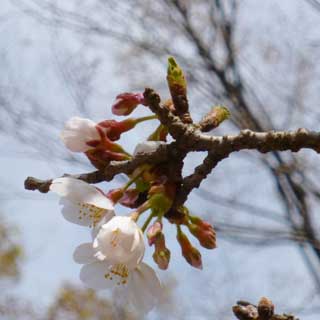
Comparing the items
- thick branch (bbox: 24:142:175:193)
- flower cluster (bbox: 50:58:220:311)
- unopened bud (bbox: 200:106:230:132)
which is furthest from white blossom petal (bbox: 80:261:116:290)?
unopened bud (bbox: 200:106:230:132)

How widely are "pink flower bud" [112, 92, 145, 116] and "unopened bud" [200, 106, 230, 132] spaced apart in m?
0.09

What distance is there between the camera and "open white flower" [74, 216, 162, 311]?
0.66m

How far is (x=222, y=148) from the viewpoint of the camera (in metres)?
0.66

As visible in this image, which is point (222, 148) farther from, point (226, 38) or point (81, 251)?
point (226, 38)

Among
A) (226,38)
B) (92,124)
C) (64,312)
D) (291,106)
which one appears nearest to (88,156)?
(92,124)

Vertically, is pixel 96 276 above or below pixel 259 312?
below

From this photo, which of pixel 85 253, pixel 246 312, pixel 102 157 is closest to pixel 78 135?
pixel 102 157

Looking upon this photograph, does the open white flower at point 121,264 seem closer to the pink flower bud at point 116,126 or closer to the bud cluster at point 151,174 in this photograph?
the bud cluster at point 151,174

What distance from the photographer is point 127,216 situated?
0.69 metres

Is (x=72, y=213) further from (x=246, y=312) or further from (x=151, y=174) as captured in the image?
(x=246, y=312)

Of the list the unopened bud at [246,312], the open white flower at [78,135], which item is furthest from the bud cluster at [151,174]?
the unopened bud at [246,312]

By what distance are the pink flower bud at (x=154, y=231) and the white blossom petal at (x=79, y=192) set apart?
0.05 meters

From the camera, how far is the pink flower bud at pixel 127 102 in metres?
0.79

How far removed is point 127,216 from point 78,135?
13cm
